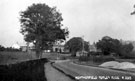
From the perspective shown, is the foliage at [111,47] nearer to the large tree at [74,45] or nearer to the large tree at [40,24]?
the large tree at [74,45]

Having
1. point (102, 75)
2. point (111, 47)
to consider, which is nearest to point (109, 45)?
point (111, 47)

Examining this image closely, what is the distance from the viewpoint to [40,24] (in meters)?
53.2

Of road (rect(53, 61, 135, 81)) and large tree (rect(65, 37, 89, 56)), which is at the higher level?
large tree (rect(65, 37, 89, 56))

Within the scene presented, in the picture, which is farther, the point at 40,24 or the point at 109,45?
the point at 109,45

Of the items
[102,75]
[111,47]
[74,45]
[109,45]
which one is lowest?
[102,75]

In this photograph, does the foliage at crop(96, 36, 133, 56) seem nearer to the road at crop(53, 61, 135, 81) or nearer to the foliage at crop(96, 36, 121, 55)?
the foliage at crop(96, 36, 121, 55)

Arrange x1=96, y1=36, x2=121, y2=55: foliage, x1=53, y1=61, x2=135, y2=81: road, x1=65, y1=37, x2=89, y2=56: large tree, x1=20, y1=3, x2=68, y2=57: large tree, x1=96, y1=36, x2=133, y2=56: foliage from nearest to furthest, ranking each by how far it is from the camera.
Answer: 1. x1=53, y1=61, x2=135, y2=81: road
2. x1=20, y1=3, x2=68, y2=57: large tree
3. x1=96, y1=36, x2=133, y2=56: foliage
4. x1=96, y1=36, x2=121, y2=55: foliage
5. x1=65, y1=37, x2=89, y2=56: large tree

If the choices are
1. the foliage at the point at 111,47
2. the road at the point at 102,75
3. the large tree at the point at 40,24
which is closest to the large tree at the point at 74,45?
the foliage at the point at 111,47

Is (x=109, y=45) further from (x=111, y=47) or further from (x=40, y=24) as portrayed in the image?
(x=40, y=24)

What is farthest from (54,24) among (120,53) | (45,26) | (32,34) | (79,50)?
(79,50)

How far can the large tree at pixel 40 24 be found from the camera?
52719 millimetres

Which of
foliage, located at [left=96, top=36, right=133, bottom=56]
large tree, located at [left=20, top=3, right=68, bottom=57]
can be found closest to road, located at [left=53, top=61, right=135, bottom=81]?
large tree, located at [left=20, top=3, right=68, bottom=57]

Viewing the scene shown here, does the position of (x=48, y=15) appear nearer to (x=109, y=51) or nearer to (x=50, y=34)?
(x=50, y=34)

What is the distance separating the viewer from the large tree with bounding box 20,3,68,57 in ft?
173
